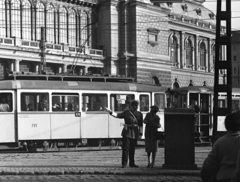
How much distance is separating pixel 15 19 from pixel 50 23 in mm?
3922

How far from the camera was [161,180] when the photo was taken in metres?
11.8

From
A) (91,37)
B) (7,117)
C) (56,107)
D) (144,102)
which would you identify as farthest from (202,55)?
(7,117)

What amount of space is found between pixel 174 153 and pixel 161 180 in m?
1.43

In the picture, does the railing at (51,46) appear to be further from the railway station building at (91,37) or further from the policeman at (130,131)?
the policeman at (130,131)

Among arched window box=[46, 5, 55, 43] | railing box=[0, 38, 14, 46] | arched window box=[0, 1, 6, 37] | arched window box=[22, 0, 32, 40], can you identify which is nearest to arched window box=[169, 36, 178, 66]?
arched window box=[46, 5, 55, 43]

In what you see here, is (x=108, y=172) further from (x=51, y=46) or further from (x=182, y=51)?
(x=182, y=51)

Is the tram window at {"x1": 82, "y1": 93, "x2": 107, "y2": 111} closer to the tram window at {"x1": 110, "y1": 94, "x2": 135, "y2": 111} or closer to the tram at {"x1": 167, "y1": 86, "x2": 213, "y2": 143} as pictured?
the tram window at {"x1": 110, "y1": 94, "x2": 135, "y2": 111}

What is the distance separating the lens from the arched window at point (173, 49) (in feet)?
205

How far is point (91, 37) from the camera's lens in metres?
52.3

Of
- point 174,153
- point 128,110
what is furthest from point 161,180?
point 128,110

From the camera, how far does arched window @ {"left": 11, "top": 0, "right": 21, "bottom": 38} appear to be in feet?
146

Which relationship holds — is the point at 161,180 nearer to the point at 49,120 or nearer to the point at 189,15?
the point at 49,120

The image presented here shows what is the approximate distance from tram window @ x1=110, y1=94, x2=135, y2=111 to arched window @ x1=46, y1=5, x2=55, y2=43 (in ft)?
80.8

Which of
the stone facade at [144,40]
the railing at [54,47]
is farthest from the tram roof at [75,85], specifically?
the stone facade at [144,40]
